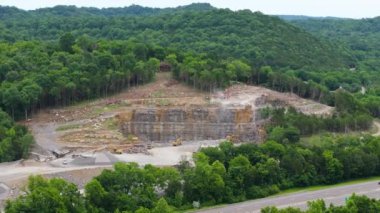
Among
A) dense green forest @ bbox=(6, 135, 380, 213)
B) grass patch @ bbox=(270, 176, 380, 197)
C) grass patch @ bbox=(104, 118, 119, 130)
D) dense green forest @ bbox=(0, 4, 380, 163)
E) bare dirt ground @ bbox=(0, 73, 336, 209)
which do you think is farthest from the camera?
dense green forest @ bbox=(0, 4, 380, 163)

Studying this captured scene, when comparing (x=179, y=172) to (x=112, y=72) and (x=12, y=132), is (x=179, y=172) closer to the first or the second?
(x=12, y=132)

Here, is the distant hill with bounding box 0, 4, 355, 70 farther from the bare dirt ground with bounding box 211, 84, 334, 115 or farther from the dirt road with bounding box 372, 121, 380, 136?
the dirt road with bounding box 372, 121, 380, 136

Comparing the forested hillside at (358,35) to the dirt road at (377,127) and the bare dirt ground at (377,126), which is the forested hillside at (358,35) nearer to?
the bare dirt ground at (377,126)

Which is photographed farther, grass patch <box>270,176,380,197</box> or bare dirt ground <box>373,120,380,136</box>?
bare dirt ground <box>373,120,380,136</box>

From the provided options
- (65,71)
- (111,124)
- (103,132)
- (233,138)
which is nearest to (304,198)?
(233,138)

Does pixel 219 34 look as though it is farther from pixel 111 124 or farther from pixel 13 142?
pixel 13 142

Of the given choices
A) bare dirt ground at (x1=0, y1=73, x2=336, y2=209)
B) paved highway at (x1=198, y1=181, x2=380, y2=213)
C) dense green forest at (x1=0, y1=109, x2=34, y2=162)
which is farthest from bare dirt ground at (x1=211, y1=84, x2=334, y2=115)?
dense green forest at (x1=0, y1=109, x2=34, y2=162)

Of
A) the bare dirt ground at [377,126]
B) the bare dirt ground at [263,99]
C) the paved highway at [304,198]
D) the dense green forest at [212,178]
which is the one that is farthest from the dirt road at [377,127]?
the paved highway at [304,198]
